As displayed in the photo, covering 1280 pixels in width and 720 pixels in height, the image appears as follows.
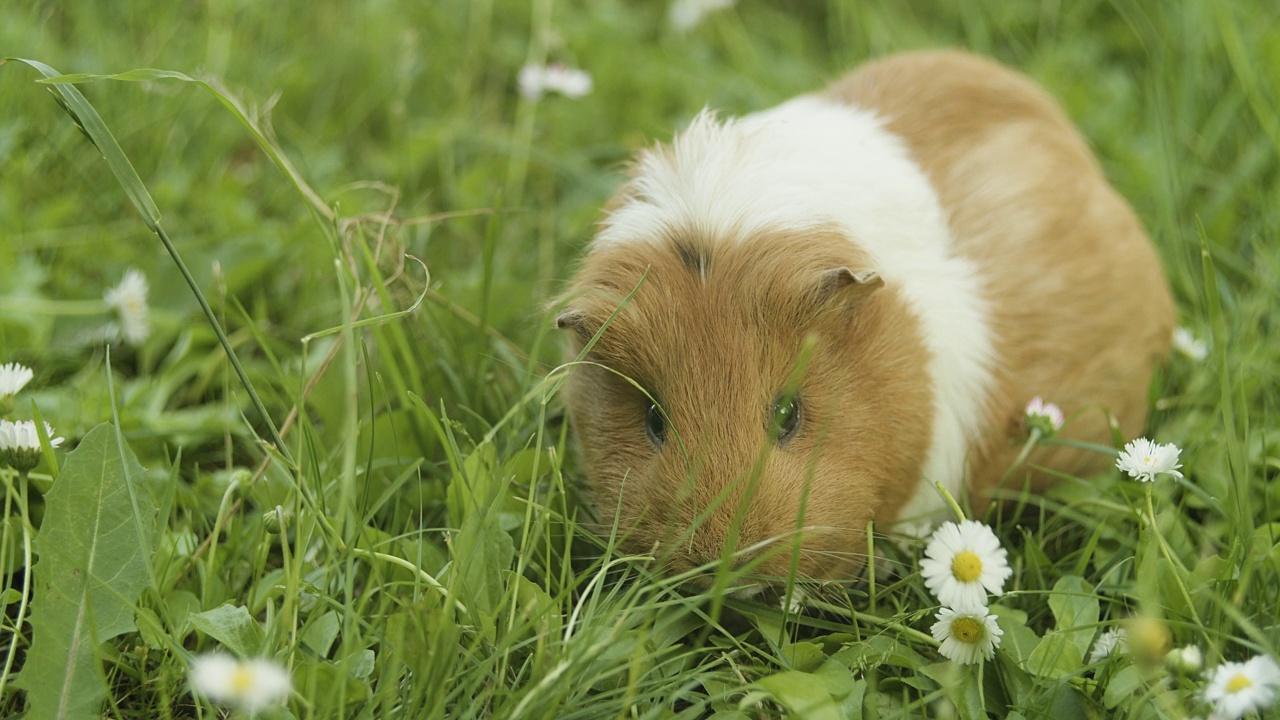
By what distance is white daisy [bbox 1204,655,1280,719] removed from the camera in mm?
2107

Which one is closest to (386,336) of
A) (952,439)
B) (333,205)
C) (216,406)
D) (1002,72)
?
(333,205)

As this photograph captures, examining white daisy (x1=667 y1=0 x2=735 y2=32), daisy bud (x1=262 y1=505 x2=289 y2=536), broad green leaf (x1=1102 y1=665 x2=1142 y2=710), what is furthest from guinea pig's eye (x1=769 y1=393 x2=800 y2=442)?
white daisy (x1=667 y1=0 x2=735 y2=32)

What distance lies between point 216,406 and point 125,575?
52.3 inches

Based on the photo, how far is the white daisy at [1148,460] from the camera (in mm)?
2574

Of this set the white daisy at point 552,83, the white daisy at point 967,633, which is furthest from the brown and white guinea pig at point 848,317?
the white daisy at point 552,83

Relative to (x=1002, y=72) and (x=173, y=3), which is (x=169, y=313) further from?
(x=1002, y=72)

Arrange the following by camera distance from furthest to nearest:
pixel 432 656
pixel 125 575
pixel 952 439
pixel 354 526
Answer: pixel 952 439
pixel 354 526
pixel 125 575
pixel 432 656

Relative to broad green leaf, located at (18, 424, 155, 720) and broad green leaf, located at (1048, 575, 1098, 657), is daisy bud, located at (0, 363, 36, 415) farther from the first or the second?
broad green leaf, located at (1048, 575, 1098, 657)

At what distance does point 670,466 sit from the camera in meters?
2.76

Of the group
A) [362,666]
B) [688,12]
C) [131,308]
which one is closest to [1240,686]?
[362,666]

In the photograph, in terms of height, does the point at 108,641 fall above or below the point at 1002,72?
below

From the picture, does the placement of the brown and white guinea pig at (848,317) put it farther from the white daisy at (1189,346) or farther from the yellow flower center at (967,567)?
the yellow flower center at (967,567)

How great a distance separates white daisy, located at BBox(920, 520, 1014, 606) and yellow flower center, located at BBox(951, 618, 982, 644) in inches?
1.6

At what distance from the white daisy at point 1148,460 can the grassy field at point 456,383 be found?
0.18 metres
